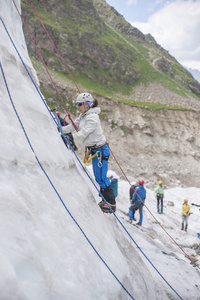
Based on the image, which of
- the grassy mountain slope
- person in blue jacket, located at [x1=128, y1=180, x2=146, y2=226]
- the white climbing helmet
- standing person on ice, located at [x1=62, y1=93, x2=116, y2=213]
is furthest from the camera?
the grassy mountain slope

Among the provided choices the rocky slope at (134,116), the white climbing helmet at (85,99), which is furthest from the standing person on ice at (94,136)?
the rocky slope at (134,116)

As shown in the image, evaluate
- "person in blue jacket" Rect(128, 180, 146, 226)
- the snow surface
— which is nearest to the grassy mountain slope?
"person in blue jacket" Rect(128, 180, 146, 226)

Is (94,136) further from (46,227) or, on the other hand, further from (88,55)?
(88,55)

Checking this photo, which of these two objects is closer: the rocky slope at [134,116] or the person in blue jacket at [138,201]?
the person in blue jacket at [138,201]

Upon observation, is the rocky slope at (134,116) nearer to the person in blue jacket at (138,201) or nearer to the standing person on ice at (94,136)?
the person in blue jacket at (138,201)

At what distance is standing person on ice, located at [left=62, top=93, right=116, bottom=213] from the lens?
16.9 ft

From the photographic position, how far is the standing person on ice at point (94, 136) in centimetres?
516

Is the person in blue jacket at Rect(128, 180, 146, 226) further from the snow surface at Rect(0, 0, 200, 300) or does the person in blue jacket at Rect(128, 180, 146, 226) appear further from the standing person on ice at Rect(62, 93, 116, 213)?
the standing person on ice at Rect(62, 93, 116, 213)

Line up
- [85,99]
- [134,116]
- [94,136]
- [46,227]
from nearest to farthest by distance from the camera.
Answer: [46,227] → [85,99] → [94,136] → [134,116]

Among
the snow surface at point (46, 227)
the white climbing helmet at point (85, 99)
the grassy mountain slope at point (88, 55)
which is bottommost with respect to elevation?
the snow surface at point (46, 227)

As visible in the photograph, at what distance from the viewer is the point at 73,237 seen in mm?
3529

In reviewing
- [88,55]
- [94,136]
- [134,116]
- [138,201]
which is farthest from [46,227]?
[88,55]

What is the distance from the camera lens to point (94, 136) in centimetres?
541

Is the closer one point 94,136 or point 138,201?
point 94,136
